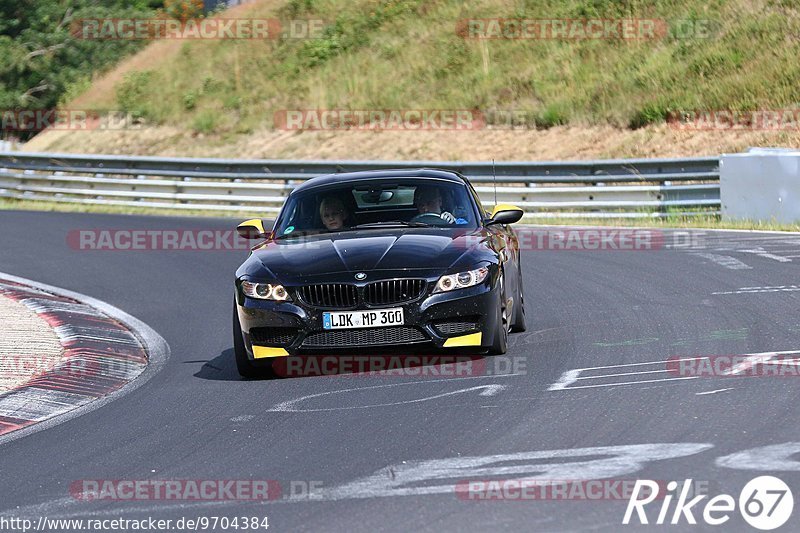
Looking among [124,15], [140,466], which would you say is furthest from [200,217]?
[124,15]

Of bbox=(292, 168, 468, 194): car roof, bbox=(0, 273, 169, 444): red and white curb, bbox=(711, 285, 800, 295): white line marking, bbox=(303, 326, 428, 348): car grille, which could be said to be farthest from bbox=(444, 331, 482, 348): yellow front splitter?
bbox=(711, 285, 800, 295): white line marking

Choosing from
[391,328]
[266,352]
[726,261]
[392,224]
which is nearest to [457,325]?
[391,328]

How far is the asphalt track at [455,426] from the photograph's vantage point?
5906 millimetres

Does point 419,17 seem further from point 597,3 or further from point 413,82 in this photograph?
point 597,3

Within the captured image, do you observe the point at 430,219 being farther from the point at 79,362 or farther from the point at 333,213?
the point at 79,362

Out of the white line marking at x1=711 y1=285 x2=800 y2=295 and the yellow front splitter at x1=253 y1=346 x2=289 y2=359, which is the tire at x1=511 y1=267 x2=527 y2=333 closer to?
the yellow front splitter at x1=253 y1=346 x2=289 y2=359

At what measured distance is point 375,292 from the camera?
920 centimetres

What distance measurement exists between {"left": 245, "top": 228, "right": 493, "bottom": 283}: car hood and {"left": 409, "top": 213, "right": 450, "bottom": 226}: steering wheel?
0.68 ft

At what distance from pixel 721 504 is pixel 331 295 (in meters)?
4.19

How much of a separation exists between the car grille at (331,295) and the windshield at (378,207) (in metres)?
1.32

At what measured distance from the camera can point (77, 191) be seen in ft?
93.9

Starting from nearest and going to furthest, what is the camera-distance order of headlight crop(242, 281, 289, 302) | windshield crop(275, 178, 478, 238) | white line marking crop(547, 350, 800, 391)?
white line marking crop(547, 350, 800, 391) < headlight crop(242, 281, 289, 302) < windshield crop(275, 178, 478, 238)

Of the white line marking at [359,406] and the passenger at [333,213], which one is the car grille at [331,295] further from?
the passenger at [333,213]

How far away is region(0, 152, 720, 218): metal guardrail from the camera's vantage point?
2112 cm
